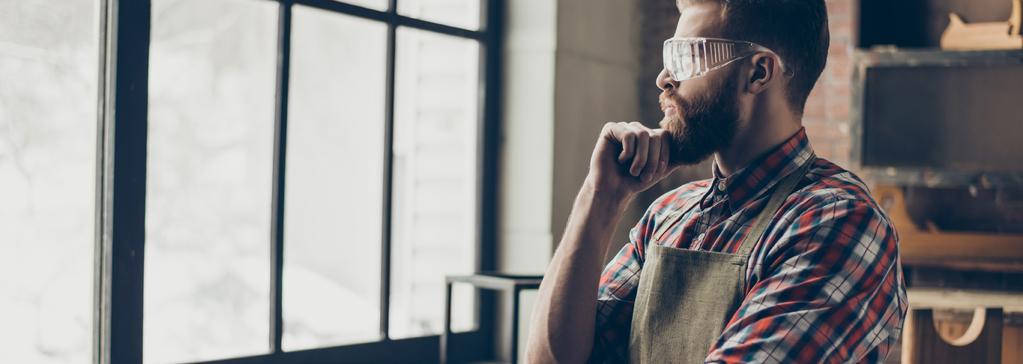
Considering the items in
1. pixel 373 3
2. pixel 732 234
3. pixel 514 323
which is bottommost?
pixel 514 323

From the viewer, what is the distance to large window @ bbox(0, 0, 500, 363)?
8.46ft

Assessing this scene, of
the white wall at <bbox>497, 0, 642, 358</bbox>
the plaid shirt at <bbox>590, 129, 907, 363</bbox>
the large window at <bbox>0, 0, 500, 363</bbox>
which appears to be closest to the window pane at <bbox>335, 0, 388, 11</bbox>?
the large window at <bbox>0, 0, 500, 363</bbox>

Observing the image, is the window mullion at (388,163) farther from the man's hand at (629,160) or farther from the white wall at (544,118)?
the man's hand at (629,160)

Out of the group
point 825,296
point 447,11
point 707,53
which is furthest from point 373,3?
point 825,296

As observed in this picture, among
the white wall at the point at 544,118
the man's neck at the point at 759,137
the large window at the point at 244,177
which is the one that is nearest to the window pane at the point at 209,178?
the large window at the point at 244,177

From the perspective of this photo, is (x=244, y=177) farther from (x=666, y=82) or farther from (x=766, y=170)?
(x=766, y=170)

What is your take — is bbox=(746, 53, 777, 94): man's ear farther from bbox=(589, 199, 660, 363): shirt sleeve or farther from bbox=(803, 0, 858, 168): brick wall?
bbox=(803, 0, 858, 168): brick wall

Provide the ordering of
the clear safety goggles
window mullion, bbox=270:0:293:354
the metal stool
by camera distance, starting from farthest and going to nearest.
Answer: window mullion, bbox=270:0:293:354 < the metal stool < the clear safety goggles

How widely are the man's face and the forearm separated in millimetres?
138

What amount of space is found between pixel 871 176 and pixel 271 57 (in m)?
1.79

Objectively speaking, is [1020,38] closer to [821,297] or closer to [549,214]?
[549,214]

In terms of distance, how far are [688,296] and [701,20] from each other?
395mm

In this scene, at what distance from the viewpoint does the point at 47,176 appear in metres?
2.57

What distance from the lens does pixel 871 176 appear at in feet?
10.7
